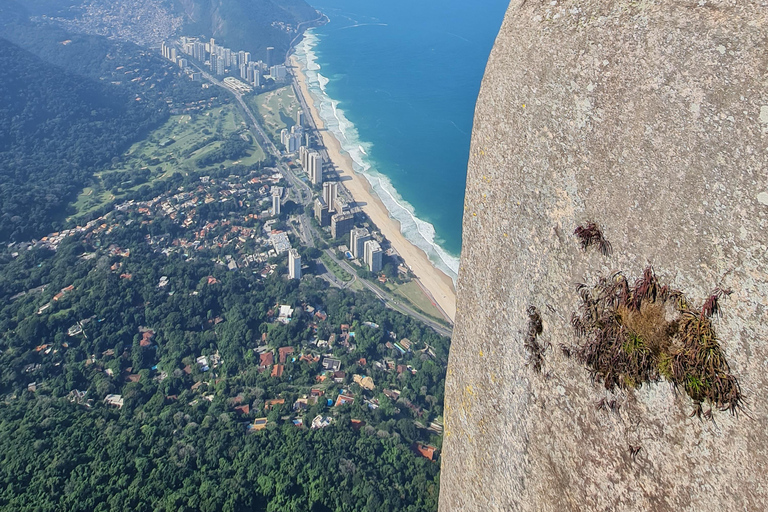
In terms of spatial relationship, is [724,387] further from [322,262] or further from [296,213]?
[296,213]

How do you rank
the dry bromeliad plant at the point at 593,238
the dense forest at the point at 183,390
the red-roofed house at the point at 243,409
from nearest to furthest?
the dry bromeliad plant at the point at 593,238 < the dense forest at the point at 183,390 < the red-roofed house at the point at 243,409

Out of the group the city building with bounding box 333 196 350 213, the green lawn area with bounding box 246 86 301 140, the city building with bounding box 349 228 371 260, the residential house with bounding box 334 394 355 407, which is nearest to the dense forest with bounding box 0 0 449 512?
the residential house with bounding box 334 394 355 407

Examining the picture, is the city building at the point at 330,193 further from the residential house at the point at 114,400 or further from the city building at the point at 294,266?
the residential house at the point at 114,400

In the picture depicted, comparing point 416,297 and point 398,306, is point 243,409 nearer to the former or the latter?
point 398,306

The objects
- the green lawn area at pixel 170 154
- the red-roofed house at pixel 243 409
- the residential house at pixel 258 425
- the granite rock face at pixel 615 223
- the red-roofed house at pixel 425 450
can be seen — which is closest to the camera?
the granite rock face at pixel 615 223

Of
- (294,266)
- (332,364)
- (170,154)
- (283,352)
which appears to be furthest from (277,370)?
(170,154)

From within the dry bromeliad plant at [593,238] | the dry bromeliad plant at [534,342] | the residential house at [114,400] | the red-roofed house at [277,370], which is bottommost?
the residential house at [114,400]

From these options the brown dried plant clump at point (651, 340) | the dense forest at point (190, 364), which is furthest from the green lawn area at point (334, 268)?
the brown dried plant clump at point (651, 340)
